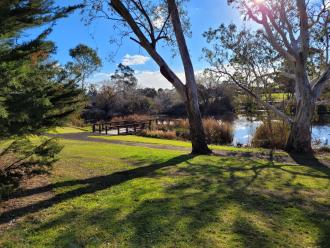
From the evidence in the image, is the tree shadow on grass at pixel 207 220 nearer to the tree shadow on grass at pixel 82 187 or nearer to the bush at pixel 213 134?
the tree shadow on grass at pixel 82 187

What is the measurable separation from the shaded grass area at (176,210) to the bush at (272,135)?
7.86 metres

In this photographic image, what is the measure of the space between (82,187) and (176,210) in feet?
7.70

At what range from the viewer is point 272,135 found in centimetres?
1791

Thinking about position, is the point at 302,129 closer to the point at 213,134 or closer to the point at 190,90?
the point at 190,90

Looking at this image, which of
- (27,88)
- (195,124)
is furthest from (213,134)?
(27,88)

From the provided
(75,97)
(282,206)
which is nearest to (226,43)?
(75,97)

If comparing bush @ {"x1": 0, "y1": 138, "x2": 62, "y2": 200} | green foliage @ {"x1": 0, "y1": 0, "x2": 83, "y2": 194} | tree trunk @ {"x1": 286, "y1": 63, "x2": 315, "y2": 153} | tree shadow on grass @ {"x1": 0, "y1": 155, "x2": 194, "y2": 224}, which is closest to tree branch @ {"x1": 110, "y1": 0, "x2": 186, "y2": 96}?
tree shadow on grass @ {"x1": 0, "y1": 155, "x2": 194, "y2": 224}

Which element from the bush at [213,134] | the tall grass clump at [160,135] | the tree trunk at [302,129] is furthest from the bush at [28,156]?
the tall grass clump at [160,135]

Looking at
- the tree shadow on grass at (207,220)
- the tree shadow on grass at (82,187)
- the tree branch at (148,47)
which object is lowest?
the tree shadow on grass at (207,220)

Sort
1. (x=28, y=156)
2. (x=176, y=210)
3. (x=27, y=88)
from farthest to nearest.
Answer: (x=28, y=156), (x=27, y=88), (x=176, y=210)

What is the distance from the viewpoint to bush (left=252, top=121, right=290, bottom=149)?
668 inches

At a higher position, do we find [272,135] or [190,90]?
[190,90]

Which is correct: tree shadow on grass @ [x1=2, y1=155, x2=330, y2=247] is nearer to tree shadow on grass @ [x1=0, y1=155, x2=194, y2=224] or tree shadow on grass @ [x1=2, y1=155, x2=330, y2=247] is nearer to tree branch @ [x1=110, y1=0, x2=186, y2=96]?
tree shadow on grass @ [x1=0, y1=155, x2=194, y2=224]

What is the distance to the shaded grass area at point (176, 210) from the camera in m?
4.34
